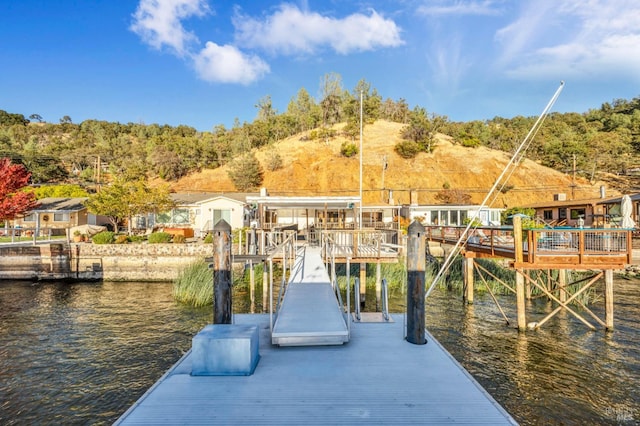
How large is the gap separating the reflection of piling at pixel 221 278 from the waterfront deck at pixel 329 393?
1.14m

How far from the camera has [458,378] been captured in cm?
494

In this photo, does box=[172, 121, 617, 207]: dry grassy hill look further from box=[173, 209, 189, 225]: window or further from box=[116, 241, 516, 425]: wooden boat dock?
box=[116, 241, 516, 425]: wooden boat dock

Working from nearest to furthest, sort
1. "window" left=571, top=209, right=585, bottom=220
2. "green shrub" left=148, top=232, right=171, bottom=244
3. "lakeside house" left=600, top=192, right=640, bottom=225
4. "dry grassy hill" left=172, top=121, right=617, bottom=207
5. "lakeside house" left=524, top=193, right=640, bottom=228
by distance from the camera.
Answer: "green shrub" left=148, top=232, right=171, bottom=244 → "lakeside house" left=600, top=192, right=640, bottom=225 → "lakeside house" left=524, top=193, right=640, bottom=228 → "window" left=571, top=209, right=585, bottom=220 → "dry grassy hill" left=172, top=121, right=617, bottom=207

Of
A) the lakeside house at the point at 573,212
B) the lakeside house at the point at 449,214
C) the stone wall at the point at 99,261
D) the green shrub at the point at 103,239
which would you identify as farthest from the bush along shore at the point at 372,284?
the lakeside house at the point at 449,214

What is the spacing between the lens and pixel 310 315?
25.0 feet

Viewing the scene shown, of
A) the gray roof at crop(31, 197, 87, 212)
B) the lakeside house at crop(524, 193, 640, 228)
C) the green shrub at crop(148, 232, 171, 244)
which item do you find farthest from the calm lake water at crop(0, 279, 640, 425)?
the gray roof at crop(31, 197, 87, 212)

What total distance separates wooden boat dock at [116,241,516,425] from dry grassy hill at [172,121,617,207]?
45.5m

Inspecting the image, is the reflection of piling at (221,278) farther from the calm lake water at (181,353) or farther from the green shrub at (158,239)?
the green shrub at (158,239)

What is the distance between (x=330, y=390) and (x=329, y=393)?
9 centimetres

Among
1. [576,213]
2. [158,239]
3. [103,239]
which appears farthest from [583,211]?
[103,239]

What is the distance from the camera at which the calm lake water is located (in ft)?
25.5

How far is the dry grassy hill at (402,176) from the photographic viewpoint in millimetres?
52750

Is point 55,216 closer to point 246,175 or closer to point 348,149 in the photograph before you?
point 246,175

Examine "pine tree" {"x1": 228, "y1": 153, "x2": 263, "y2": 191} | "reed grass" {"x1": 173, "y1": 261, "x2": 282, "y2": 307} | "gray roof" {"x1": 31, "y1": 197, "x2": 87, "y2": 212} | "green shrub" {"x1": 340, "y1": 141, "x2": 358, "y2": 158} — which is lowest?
"reed grass" {"x1": 173, "y1": 261, "x2": 282, "y2": 307}
